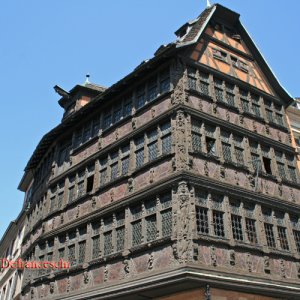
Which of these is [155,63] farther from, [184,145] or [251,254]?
[251,254]

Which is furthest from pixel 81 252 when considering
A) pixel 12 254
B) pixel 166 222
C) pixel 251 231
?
pixel 12 254

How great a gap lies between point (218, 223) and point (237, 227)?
0.86m

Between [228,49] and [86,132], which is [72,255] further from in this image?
[228,49]

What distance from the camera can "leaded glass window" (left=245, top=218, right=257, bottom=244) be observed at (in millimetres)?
12992

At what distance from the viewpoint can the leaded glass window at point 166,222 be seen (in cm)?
1194

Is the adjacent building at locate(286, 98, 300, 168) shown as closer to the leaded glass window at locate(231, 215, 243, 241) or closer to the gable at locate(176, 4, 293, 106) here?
the gable at locate(176, 4, 293, 106)

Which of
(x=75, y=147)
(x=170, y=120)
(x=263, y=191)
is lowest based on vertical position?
(x=263, y=191)

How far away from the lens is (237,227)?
12852 mm

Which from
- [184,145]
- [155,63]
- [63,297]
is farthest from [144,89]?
[63,297]

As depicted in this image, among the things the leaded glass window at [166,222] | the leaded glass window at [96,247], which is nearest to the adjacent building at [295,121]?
the leaded glass window at [166,222]

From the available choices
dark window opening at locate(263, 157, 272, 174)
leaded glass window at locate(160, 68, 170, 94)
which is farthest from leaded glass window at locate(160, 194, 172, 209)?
dark window opening at locate(263, 157, 272, 174)

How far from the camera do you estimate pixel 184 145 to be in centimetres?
1287

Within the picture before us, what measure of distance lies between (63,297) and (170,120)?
26.0 ft

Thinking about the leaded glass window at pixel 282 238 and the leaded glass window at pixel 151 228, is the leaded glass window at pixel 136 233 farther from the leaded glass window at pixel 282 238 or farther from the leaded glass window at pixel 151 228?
the leaded glass window at pixel 282 238
